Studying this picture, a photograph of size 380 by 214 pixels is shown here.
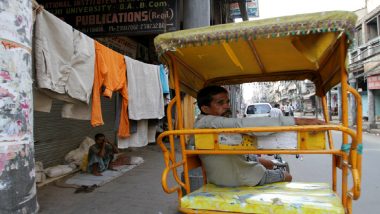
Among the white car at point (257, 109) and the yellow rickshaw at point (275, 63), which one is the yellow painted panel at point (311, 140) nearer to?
the yellow rickshaw at point (275, 63)

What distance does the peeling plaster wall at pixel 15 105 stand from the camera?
2.73 meters

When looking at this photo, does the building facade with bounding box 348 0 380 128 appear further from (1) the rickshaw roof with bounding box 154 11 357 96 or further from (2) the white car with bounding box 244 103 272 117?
(1) the rickshaw roof with bounding box 154 11 357 96

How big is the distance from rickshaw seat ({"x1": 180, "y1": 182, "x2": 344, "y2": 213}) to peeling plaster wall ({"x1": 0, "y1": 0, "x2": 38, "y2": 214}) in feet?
4.61

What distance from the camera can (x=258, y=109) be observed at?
2078 cm

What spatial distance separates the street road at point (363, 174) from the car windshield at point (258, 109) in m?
9.74

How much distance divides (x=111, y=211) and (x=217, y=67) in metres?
2.67

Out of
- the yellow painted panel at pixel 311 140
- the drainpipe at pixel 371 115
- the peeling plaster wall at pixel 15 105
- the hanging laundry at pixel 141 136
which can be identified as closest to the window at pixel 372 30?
the drainpipe at pixel 371 115

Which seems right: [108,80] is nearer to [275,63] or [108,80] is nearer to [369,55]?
[275,63]

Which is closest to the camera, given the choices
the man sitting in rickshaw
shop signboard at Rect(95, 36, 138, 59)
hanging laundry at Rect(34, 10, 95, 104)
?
the man sitting in rickshaw

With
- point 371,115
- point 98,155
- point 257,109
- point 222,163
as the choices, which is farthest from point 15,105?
point 371,115

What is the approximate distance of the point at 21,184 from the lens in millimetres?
2920

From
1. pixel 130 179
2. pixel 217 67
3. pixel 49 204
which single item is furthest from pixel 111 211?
pixel 217 67

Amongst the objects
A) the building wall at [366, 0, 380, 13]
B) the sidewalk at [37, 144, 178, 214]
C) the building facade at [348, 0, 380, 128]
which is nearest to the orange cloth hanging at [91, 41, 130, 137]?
the sidewalk at [37, 144, 178, 214]

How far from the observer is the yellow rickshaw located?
2.36 meters
